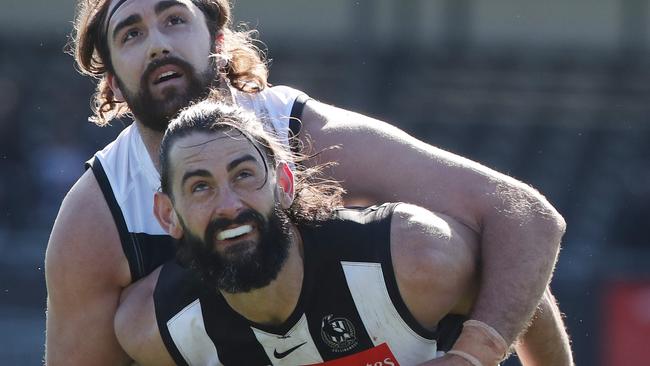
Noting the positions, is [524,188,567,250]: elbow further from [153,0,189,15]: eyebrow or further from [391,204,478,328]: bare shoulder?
[153,0,189,15]: eyebrow

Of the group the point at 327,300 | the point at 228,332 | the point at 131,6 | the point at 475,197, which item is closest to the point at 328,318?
the point at 327,300

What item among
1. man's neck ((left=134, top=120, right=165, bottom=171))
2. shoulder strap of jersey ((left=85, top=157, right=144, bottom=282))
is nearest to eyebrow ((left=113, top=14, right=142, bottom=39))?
man's neck ((left=134, top=120, right=165, bottom=171))

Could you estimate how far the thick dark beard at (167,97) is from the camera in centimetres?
487

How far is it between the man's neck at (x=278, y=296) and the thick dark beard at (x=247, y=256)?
37mm

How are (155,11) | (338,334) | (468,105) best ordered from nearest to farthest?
(338,334) < (155,11) < (468,105)

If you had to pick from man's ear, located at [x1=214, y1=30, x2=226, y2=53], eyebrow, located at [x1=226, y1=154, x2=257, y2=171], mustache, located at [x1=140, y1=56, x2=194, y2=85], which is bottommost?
eyebrow, located at [x1=226, y1=154, x2=257, y2=171]

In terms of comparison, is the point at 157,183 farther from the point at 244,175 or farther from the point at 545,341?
the point at 545,341

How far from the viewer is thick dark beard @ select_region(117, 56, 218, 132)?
4.87m

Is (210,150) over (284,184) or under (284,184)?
over

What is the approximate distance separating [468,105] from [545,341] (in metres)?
9.92

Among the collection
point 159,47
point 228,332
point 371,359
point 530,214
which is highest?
point 159,47

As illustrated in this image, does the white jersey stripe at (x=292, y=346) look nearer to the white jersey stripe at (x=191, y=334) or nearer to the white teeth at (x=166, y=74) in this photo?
the white jersey stripe at (x=191, y=334)

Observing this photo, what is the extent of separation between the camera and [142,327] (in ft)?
14.8

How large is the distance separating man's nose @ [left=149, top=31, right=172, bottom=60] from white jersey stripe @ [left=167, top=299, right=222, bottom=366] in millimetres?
895
